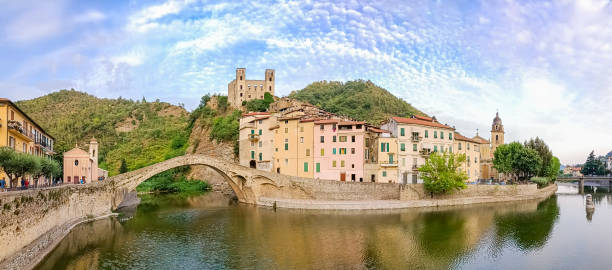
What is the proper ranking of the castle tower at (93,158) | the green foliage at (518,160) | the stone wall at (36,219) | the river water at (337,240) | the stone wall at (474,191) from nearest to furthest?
the stone wall at (36,219)
the river water at (337,240)
the castle tower at (93,158)
the stone wall at (474,191)
the green foliage at (518,160)

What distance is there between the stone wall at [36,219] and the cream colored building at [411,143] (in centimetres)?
3142

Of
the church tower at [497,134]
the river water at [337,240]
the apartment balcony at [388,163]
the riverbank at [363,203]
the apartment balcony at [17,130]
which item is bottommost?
the river water at [337,240]

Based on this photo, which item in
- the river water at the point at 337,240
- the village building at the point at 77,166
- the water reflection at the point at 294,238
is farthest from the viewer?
the village building at the point at 77,166

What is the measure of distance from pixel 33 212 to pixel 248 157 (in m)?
35.3

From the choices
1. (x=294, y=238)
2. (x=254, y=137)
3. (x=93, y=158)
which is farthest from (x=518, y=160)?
(x=93, y=158)

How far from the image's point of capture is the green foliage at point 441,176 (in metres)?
43.4

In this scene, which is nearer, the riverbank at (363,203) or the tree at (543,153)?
the riverbank at (363,203)

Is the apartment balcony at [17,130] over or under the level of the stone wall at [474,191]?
over

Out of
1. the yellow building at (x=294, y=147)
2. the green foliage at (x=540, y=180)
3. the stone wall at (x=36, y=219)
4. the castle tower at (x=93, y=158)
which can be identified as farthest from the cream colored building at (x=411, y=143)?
the castle tower at (x=93, y=158)

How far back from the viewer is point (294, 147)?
49031 mm

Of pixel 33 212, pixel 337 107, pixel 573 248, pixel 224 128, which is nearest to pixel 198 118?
pixel 224 128

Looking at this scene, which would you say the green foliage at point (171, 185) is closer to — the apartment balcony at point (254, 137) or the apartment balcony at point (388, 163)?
the apartment balcony at point (254, 137)

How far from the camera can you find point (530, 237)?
1172 inches

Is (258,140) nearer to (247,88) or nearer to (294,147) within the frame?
(294,147)
